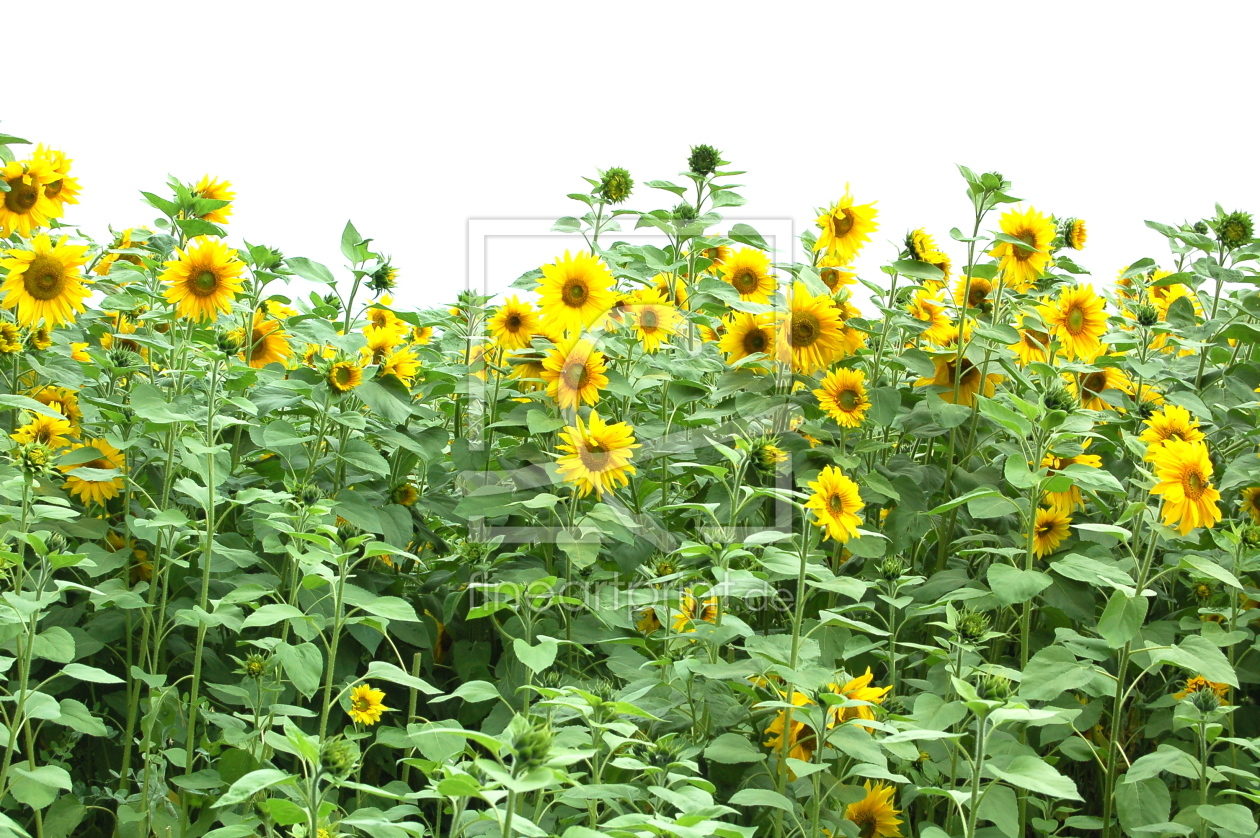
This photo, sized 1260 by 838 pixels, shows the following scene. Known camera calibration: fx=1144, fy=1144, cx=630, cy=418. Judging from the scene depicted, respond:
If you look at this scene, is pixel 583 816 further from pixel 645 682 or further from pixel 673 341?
pixel 673 341

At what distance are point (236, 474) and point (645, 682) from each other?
3.75 ft

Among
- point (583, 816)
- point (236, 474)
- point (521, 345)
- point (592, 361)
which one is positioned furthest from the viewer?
point (236, 474)

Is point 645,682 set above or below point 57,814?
above

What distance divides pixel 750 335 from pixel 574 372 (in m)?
0.50

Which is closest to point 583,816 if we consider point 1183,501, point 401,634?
point 401,634

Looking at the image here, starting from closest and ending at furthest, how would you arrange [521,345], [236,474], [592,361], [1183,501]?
[1183,501] < [592,361] < [521,345] < [236,474]

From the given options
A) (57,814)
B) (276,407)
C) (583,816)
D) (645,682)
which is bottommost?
(57,814)

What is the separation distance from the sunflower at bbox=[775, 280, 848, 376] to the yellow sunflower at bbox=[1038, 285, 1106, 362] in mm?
487

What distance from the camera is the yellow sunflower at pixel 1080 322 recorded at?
8.23ft

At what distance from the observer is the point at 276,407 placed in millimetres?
2217

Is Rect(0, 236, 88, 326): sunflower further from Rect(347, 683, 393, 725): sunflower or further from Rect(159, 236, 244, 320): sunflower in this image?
Rect(347, 683, 393, 725): sunflower

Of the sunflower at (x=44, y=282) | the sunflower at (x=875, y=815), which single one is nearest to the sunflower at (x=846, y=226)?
the sunflower at (x=875, y=815)

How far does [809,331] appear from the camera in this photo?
2.40 m

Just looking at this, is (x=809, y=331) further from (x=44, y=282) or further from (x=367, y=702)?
(x=44, y=282)
